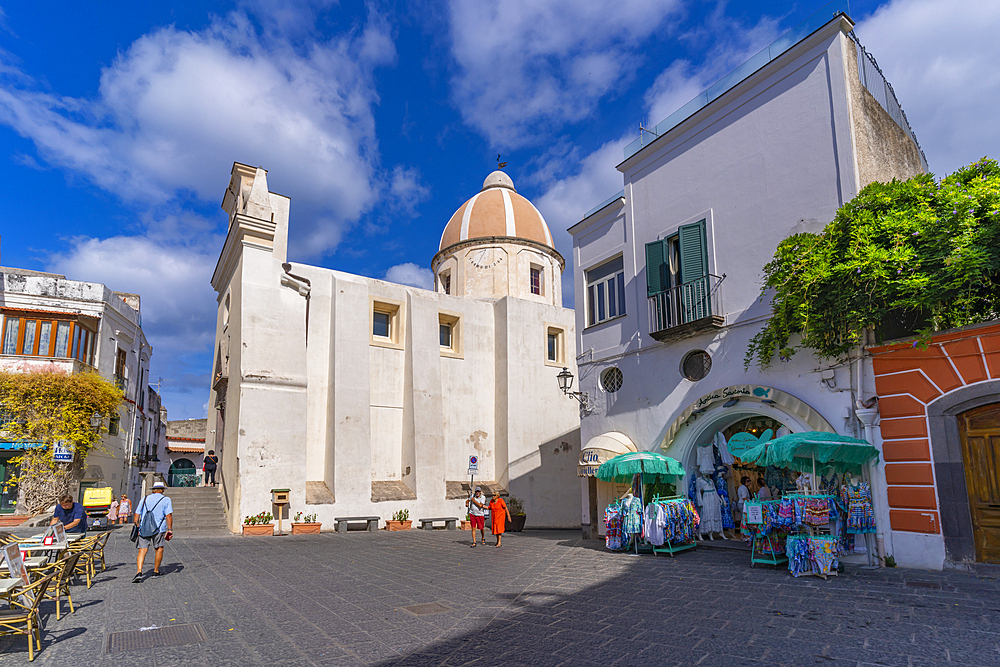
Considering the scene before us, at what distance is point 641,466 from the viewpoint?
1206 cm

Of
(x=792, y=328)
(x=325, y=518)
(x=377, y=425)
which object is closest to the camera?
(x=792, y=328)

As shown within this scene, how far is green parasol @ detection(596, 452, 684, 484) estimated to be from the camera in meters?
12.1

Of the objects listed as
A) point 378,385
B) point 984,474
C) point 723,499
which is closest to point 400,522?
point 378,385

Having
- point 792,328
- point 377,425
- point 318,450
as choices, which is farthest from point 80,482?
point 792,328

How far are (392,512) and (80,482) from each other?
9987 millimetres

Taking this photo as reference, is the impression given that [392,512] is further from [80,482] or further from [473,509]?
[80,482]

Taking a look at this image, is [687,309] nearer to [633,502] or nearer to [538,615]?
[633,502]

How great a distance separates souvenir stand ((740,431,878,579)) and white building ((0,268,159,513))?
20.4m

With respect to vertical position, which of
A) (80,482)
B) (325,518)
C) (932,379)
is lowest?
(325,518)

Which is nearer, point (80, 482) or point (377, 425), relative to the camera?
point (80, 482)

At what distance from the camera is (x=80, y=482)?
19.7m

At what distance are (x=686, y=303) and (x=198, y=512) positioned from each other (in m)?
15.4

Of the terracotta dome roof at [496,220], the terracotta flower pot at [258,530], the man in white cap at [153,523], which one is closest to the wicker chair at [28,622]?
the man in white cap at [153,523]

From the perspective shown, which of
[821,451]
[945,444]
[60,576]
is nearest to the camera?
[60,576]
